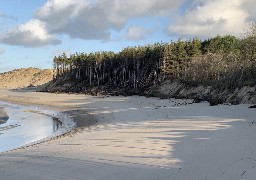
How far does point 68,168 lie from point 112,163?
107cm

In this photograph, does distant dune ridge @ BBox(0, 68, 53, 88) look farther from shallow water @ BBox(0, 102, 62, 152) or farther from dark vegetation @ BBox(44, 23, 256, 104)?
shallow water @ BBox(0, 102, 62, 152)

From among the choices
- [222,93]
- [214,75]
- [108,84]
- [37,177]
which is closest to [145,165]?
[37,177]

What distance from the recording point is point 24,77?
123 m

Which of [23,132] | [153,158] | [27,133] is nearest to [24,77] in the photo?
[23,132]

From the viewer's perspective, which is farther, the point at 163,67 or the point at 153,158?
the point at 163,67

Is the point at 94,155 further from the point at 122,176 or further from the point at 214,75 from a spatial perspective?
the point at 214,75

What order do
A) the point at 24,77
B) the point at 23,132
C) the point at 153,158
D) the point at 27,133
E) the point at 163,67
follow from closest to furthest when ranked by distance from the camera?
the point at 153,158 → the point at 27,133 → the point at 23,132 → the point at 163,67 → the point at 24,77

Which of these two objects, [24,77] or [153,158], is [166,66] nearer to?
[153,158]

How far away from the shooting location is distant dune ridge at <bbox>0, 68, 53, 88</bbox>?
11426 cm

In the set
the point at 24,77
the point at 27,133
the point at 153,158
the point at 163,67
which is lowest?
the point at 27,133

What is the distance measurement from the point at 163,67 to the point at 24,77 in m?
81.9

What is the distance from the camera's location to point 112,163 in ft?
31.8

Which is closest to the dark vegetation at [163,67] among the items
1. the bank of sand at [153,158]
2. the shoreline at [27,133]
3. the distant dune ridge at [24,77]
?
the shoreline at [27,133]

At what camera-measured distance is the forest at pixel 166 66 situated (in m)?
33.1
